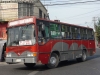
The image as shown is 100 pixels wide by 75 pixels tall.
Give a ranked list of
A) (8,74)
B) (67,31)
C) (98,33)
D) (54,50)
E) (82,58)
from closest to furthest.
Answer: (8,74) < (54,50) < (67,31) < (82,58) < (98,33)

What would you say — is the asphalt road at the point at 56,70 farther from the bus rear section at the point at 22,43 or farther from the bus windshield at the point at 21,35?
the bus windshield at the point at 21,35

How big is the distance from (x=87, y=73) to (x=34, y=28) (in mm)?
3907

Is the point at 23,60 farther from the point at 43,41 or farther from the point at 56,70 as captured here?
the point at 56,70

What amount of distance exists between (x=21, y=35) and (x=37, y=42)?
3.79 feet

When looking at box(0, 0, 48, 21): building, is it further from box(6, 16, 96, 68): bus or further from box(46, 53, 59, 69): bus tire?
box(46, 53, 59, 69): bus tire

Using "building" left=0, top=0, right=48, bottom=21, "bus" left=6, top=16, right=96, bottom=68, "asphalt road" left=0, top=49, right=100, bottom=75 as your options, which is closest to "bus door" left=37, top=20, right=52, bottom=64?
"bus" left=6, top=16, right=96, bottom=68

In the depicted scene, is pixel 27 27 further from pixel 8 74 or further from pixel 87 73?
pixel 87 73

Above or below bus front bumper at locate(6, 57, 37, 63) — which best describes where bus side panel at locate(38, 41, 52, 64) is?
above

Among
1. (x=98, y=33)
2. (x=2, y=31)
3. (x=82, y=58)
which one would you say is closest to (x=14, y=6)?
(x=2, y=31)

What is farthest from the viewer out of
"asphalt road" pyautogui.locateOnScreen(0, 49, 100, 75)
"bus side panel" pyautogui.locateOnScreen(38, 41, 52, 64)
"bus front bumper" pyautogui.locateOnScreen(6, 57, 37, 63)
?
"bus side panel" pyautogui.locateOnScreen(38, 41, 52, 64)

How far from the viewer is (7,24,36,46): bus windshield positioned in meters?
13.5

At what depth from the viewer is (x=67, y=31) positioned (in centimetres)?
1678

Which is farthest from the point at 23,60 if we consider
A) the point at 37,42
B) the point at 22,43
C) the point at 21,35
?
the point at 21,35

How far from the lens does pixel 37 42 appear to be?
13375 mm
